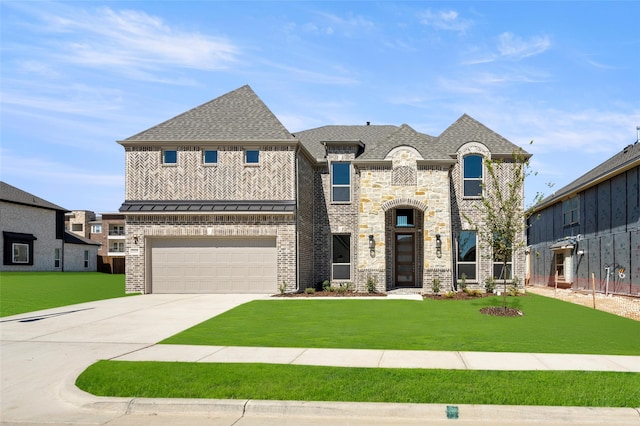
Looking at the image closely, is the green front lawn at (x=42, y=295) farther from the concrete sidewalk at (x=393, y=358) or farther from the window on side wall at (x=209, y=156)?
the concrete sidewalk at (x=393, y=358)

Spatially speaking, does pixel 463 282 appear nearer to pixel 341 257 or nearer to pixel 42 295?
pixel 341 257

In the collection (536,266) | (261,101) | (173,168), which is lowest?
(536,266)

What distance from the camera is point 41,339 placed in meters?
12.3

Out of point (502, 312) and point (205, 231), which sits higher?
point (205, 231)

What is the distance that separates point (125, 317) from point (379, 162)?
13.0 m

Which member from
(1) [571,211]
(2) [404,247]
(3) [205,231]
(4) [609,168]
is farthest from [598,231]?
(3) [205,231]

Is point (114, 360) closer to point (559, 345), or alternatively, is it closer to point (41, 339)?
point (41, 339)

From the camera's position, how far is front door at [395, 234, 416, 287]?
85.6 ft

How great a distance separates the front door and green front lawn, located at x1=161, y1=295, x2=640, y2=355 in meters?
6.55

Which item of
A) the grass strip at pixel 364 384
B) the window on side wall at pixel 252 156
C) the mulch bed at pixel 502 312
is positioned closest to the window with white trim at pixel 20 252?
the window on side wall at pixel 252 156

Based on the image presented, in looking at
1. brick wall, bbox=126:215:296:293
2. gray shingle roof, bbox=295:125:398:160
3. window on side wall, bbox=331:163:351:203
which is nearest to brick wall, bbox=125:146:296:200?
brick wall, bbox=126:215:296:293

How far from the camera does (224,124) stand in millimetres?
24500

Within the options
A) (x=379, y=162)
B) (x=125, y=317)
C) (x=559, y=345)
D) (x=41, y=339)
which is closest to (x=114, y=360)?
(x=41, y=339)

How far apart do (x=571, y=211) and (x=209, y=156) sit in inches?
885
